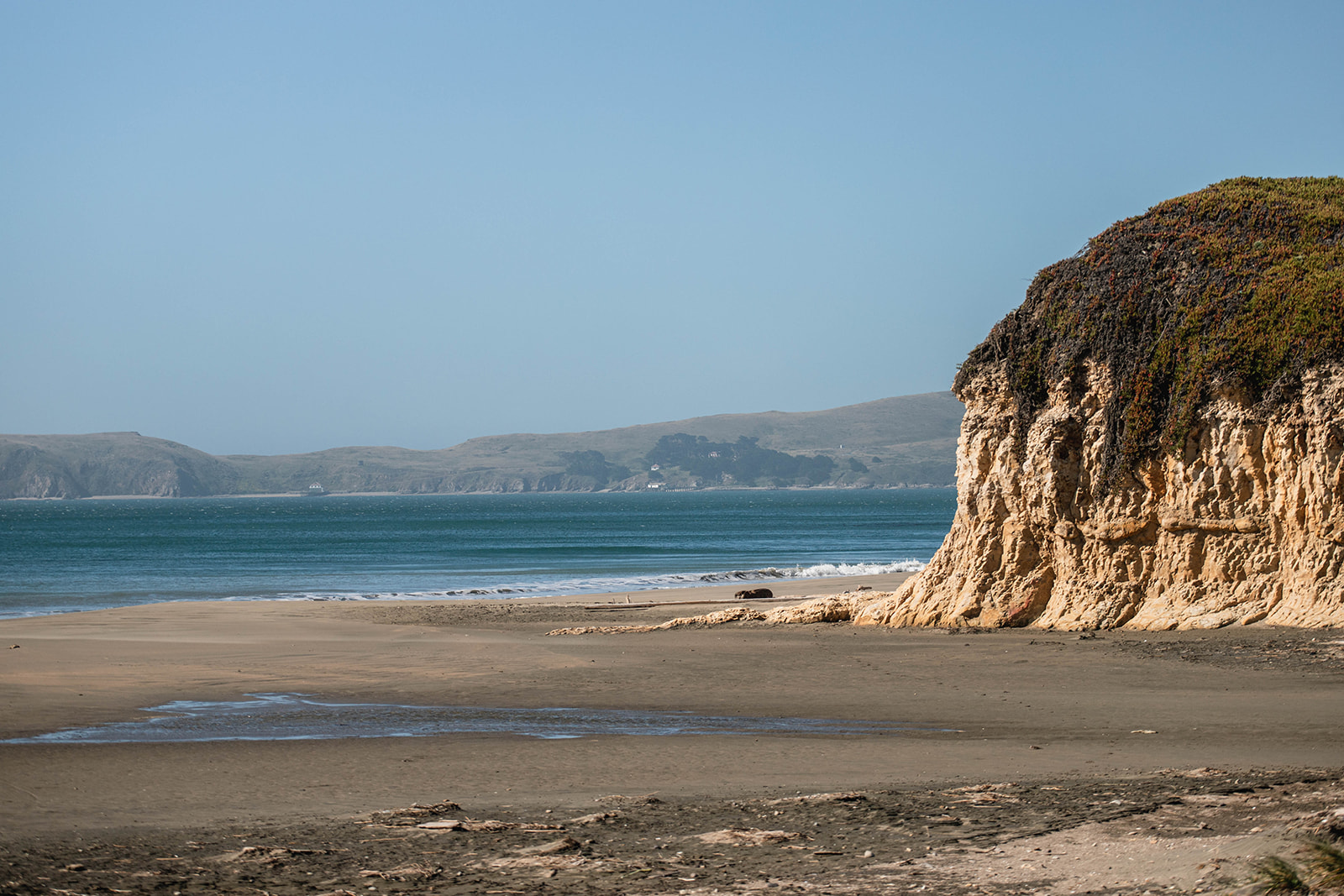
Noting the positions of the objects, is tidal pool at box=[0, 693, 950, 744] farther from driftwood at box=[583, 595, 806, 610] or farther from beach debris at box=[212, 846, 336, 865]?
driftwood at box=[583, 595, 806, 610]

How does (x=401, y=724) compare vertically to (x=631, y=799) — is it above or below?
below

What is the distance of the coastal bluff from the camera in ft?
50.0

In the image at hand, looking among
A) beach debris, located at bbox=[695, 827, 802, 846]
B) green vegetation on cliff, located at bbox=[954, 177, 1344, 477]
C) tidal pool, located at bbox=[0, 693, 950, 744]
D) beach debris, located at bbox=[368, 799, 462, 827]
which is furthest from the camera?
green vegetation on cliff, located at bbox=[954, 177, 1344, 477]

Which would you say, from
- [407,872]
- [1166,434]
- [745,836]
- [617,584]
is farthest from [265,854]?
[617,584]

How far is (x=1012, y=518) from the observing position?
58.5ft

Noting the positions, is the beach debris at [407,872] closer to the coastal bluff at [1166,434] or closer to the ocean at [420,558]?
the coastal bluff at [1166,434]

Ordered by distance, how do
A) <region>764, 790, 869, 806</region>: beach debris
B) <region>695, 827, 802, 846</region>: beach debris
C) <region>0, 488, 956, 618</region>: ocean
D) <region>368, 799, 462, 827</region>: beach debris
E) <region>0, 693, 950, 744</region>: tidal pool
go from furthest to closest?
<region>0, 488, 956, 618</region>: ocean
<region>0, 693, 950, 744</region>: tidal pool
<region>764, 790, 869, 806</region>: beach debris
<region>368, 799, 462, 827</region>: beach debris
<region>695, 827, 802, 846</region>: beach debris

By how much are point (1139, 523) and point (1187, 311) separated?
3.27m

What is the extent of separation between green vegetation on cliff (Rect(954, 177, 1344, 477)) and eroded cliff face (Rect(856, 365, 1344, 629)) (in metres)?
0.30

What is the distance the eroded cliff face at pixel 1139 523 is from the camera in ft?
49.5

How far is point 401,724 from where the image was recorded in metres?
11.5

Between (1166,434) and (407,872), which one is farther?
(1166,434)

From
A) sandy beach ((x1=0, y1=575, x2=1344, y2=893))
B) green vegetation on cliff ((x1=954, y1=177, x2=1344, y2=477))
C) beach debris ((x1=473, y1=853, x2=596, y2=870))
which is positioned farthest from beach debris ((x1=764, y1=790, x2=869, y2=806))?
green vegetation on cliff ((x1=954, y1=177, x2=1344, y2=477))

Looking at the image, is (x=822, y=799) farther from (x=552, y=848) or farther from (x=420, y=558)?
(x=420, y=558)
